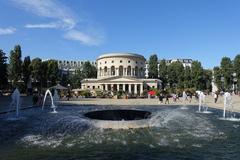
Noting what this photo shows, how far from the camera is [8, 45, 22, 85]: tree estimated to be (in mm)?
75625

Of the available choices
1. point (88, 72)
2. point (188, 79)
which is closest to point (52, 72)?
point (88, 72)

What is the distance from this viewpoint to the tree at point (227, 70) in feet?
324

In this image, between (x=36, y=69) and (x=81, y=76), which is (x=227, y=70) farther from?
(x=81, y=76)

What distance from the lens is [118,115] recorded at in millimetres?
23719

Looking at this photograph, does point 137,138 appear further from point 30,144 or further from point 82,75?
point 82,75

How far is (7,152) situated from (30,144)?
1788mm

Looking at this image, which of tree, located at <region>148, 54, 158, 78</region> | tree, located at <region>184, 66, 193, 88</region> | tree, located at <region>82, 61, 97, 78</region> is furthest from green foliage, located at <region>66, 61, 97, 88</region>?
tree, located at <region>184, 66, 193, 88</region>

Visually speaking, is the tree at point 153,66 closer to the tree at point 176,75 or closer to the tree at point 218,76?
the tree at point 176,75

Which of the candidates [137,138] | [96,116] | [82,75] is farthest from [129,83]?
[137,138]

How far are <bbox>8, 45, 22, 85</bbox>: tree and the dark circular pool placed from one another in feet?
190

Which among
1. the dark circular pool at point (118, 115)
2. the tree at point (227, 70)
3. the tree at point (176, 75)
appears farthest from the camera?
the tree at point (176, 75)

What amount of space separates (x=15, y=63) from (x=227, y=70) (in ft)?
213

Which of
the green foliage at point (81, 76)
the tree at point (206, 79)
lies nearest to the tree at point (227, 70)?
the tree at point (206, 79)

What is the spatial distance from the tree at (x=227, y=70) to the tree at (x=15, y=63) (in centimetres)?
6354
